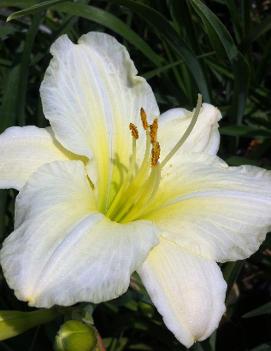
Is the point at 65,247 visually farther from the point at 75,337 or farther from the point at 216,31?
the point at 216,31

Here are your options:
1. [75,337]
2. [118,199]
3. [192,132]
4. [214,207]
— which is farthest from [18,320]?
[192,132]

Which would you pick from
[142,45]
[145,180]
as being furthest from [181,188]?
Result: [142,45]

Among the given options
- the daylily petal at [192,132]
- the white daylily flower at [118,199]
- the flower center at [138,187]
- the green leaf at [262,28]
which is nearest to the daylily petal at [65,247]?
the white daylily flower at [118,199]

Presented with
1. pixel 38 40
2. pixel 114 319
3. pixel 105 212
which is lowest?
pixel 114 319

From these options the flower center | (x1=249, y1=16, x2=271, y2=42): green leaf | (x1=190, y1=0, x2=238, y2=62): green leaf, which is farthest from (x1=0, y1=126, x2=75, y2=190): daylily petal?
(x1=249, y1=16, x2=271, y2=42): green leaf

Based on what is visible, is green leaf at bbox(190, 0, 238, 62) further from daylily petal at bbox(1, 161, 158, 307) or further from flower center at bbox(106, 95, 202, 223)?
daylily petal at bbox(1, 161, 158, 307)

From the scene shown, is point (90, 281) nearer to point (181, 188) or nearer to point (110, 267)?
point (110, 267)
